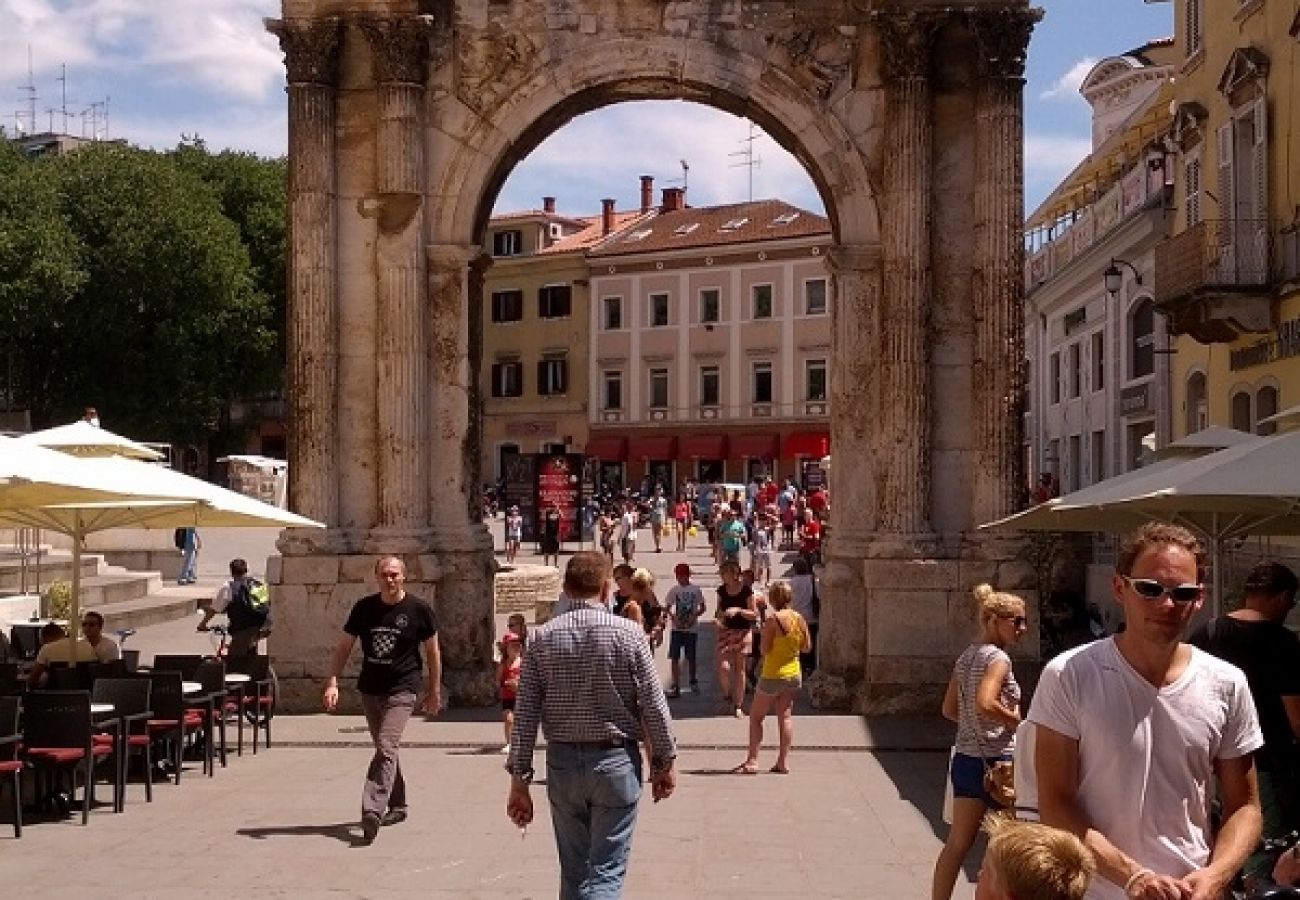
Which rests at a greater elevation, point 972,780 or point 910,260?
point 910,260

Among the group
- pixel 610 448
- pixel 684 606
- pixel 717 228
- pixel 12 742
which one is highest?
pixel 717 228

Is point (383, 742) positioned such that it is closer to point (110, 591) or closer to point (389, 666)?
point (389, 666)

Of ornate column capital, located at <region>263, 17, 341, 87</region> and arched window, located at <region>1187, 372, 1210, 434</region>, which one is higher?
ornate column capital, located at <region>263, 17, 341, 87</region>

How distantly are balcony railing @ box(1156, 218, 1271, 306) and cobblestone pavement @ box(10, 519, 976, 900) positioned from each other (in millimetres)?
12231

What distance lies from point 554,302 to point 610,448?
20.8 ft

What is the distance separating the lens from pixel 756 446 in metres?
67.2

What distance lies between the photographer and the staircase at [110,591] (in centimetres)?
2567

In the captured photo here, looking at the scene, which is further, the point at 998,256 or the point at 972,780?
the point at 998,256

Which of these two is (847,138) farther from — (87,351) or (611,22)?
(87,351)

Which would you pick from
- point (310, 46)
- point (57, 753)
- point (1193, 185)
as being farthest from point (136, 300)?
point (57, 753)

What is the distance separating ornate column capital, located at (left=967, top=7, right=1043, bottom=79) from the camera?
53.5 feet

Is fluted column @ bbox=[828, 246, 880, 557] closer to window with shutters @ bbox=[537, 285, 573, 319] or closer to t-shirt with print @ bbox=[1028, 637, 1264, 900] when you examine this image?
t-shirt with print @ bbox=[1028, 637, 1264, 900]

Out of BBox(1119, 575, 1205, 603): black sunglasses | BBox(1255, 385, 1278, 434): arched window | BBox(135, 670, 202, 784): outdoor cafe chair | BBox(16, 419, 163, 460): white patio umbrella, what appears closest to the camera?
BBox(1119, 575, 1205, 603): black sunglasses

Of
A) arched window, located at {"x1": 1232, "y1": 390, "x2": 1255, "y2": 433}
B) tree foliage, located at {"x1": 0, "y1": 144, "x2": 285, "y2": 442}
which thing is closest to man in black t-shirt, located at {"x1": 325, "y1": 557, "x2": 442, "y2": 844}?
arched window, located at {"x1": 1232, "y1": 390, "x2": 1255, "y2": 433}
